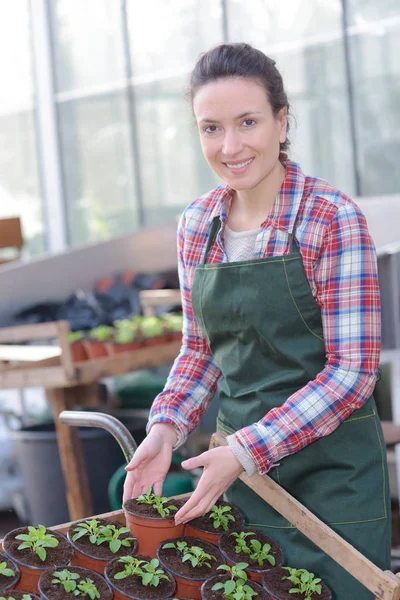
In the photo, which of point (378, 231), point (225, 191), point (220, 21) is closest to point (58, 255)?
point (378, 231)

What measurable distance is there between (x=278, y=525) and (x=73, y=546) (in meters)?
0.35

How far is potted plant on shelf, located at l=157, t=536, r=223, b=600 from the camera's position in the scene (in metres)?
1.18

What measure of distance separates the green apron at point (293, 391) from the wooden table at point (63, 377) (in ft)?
5.26

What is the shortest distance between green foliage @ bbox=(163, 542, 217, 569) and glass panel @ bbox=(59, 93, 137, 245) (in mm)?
7491

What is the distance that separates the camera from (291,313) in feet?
4.70

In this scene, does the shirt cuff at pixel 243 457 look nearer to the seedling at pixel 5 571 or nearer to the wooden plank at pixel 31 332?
the seedling at pixel 5 571

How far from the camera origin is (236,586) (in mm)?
1135

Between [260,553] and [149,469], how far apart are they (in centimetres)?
25

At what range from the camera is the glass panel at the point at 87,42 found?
28.0 feet

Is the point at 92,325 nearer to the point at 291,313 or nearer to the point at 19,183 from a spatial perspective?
the point at 291,313

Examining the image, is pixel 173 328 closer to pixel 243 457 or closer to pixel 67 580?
pixel 243 457

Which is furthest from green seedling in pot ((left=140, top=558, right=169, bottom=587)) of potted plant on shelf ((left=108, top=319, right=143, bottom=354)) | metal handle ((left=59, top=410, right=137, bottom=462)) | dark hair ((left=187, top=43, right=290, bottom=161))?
potted plant on shelf ((left=108, top=319, right=143, bottom=354))

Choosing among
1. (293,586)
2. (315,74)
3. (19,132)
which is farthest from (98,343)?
(19,132)

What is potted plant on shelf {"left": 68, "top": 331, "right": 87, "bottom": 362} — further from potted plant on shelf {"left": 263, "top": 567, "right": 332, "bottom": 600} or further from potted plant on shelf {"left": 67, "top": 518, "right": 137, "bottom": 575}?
potted plant on shelf {"left": 263, "top": 567, "right": 332, "bottom": 600}
